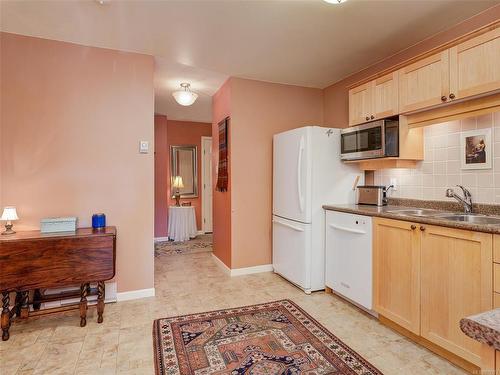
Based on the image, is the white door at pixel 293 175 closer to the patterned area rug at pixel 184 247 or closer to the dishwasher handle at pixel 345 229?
the dishwasher handle at pixel 345 229

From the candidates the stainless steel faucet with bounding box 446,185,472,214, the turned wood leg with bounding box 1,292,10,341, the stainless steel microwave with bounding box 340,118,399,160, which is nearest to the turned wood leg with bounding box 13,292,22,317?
the turned wood leg with bounding box 1,292,10,341

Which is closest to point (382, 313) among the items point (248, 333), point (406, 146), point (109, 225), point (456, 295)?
point (456, 295)

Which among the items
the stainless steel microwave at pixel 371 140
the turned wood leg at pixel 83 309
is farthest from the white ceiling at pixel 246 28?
the turned wood leg at pixel 83 309

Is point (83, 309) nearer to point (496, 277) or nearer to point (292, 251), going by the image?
point (292, 251)

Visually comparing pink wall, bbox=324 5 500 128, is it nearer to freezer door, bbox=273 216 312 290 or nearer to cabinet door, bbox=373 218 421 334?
freezer door, bbox=273 216 312 290

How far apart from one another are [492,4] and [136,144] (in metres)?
3.14

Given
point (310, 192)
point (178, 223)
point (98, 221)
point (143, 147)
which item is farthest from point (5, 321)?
point (178, 223)

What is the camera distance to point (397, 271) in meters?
2.17

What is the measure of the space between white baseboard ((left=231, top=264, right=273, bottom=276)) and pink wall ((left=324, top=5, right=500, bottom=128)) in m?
2.03

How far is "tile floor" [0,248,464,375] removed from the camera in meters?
1.85

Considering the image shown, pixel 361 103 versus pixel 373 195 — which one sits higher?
pixel 361 103

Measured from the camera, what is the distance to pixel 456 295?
5.83 feet

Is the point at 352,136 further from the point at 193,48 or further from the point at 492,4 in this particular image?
the point at 193,48

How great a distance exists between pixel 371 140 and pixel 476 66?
3.13 feet
